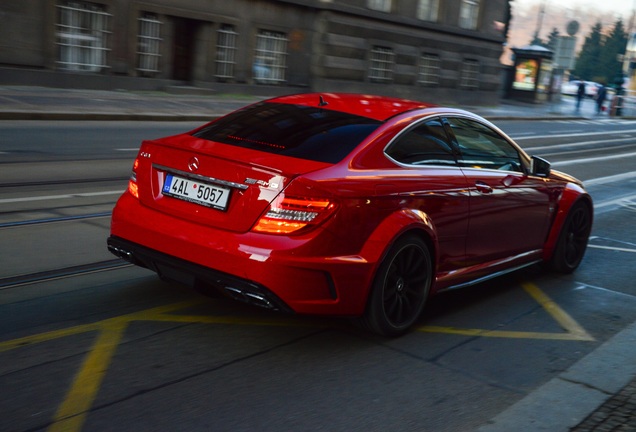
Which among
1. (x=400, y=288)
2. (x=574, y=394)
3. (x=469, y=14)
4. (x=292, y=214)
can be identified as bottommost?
(x=574, y=394)

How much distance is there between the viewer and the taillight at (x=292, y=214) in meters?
4.59

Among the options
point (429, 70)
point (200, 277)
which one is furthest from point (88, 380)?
point (429, 70)

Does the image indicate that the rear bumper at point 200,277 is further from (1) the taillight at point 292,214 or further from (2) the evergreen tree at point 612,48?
A: (2) the evergreen tree at point 612,48

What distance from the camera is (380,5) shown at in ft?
113

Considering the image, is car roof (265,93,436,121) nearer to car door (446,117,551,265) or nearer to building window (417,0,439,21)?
car door (446,117,551,265)

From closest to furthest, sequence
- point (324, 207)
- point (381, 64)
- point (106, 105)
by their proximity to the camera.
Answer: point (324, 207) → point (106, 105) → point (381, 64)

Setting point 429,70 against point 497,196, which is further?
point 429,70

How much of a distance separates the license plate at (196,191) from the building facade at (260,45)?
1747 cm

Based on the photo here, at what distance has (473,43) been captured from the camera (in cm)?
4250

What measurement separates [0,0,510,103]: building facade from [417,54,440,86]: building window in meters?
0.05

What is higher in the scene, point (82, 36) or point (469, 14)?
point (469, 14)

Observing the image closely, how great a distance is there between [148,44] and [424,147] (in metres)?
20.9

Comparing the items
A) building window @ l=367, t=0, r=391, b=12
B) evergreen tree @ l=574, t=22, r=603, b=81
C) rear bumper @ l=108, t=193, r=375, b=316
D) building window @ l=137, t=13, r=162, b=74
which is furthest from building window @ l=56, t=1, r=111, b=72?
evergreen tree @ l=574, t=22, r=603, b=81

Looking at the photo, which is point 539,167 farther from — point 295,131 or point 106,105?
point 106,105
